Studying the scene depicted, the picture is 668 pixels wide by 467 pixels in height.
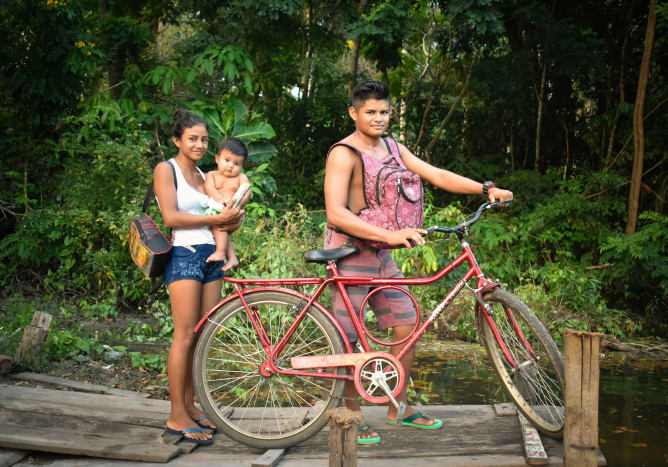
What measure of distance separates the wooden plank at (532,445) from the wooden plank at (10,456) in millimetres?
2405

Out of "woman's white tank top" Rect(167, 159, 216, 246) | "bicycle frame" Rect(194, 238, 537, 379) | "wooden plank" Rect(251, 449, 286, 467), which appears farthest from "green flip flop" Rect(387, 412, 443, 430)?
"woman's white tank top" Rect(167, 159, 216, 246)

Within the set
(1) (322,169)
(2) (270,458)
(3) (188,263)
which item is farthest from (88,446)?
(1) (322,169)

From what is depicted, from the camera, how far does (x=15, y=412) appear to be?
136 inches

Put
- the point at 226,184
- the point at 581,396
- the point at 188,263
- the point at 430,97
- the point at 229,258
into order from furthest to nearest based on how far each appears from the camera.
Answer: the point at 430,97
the point at 226,184
the point at 229,258
the point at 188,263
the point at 581,396

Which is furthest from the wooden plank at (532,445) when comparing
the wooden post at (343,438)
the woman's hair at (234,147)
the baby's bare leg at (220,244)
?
the woman's hair at (234,147)

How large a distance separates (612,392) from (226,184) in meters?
3.81

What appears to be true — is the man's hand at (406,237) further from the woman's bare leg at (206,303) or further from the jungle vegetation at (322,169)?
the jungle vegetation at (322,169)

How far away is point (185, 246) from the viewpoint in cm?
326

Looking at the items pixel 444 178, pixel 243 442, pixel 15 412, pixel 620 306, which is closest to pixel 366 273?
pixel 444 178

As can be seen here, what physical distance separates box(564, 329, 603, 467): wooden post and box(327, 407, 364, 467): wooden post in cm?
100

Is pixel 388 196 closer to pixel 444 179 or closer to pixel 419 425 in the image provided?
pixel 444 179

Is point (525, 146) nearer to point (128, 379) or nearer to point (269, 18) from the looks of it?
point (269, 18)

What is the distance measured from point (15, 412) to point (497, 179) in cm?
745

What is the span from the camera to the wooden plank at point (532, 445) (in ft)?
9.43
